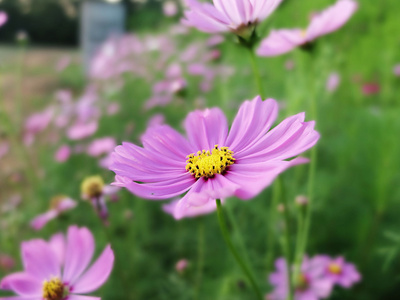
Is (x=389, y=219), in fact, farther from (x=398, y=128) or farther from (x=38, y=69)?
(x=38, y=69)

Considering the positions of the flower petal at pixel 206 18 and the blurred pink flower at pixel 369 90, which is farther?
the blurred pink flower at pixel 369 90

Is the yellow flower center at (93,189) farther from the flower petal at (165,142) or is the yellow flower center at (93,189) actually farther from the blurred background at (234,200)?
the flower petal at (165,142)

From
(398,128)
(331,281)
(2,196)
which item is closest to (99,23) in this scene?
(2,196)

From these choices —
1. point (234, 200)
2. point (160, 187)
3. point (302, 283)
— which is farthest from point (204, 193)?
point (234, 200)

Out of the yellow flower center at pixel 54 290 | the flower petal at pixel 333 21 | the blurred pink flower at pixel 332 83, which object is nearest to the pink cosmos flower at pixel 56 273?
the yellow flower center at pixel 54 290

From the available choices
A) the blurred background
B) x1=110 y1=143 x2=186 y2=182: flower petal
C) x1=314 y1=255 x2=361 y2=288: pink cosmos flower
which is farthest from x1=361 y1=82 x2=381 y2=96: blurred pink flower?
x1=110 y1=143 x2=186 y2=182: flower petal
